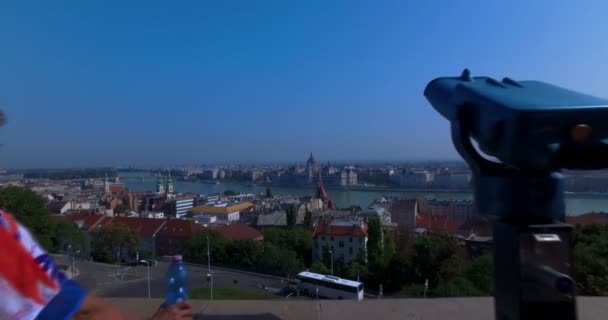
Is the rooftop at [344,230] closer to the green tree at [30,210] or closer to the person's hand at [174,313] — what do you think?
the green tree at [30,210]

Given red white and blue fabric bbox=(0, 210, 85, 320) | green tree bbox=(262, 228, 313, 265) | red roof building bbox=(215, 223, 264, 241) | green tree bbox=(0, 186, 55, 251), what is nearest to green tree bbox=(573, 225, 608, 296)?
red white and blue fabric bbox=(0, 210, 85, 320)

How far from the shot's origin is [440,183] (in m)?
33.6

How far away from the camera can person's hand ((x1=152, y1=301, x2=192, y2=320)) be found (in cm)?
79

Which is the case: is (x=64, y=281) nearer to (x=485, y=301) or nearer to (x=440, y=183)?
(x=485, y=301)

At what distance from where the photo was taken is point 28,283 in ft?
1.62

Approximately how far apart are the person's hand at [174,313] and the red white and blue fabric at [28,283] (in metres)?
0.27

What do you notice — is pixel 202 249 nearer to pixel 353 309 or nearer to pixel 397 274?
pixel 397 274

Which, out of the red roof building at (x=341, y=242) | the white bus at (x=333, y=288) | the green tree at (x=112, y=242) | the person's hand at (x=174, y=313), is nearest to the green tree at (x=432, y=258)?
the white bus at (x=333, y=288)

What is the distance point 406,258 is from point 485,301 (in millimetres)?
4794

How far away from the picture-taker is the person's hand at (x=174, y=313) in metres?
0.79

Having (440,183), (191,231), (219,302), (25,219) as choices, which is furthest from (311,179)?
(219,302)

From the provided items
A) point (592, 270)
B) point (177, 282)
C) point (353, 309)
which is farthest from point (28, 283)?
point (592, 270)

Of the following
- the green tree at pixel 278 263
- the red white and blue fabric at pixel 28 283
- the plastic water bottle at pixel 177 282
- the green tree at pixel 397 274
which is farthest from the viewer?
the green tree at pixel 278 263

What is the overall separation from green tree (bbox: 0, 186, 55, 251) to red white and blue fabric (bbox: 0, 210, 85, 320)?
8.01m
